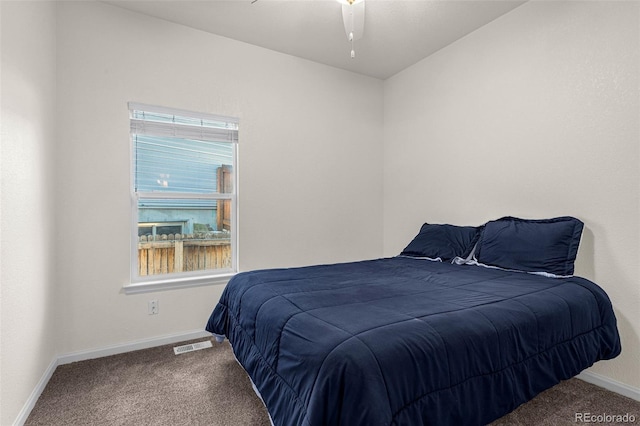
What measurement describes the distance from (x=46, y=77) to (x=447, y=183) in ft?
11.1

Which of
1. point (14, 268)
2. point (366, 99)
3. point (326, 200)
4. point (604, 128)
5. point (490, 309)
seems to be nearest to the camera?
point (490, 309)

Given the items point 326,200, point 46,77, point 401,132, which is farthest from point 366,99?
point 46,77

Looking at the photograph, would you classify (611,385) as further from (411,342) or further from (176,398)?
(176,398)

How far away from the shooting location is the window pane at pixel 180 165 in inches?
113

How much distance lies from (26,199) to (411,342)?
2.19m

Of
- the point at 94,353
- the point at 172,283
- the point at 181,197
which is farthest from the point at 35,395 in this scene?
the point at 181,197

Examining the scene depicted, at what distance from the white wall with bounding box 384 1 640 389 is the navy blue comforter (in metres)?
0.42

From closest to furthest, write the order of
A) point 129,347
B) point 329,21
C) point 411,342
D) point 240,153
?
point 411,342 → point 129,347 → point 329,21 → point 240,153

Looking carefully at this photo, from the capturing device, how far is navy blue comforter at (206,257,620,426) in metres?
1.13

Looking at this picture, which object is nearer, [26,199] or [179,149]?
[26,199]

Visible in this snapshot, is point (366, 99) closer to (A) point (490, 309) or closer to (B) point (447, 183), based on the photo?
(B) point (447, 183)

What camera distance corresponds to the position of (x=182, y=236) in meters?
3.08

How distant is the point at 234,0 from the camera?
8.57 ft

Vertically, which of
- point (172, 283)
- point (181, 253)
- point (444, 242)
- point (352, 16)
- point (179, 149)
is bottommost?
point (172, 283)
